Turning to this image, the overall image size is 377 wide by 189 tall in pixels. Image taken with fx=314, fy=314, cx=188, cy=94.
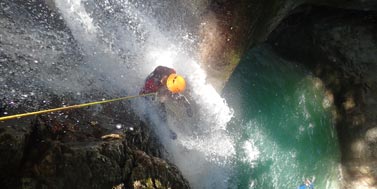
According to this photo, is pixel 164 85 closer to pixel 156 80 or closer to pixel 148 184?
pixel 156 80

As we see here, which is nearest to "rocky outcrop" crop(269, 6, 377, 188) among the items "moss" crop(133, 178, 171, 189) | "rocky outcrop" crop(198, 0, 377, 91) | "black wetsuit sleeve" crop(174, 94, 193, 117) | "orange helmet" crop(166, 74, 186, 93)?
"rocky outcrop" crop(198, 0, 377, 91)

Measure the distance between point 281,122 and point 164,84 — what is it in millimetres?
4435

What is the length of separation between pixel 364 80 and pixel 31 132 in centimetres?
924

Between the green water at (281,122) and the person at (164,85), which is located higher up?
the person at (164,85)

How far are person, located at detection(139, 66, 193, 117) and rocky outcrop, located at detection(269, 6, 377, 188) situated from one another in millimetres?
4897

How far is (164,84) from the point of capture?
23.1 ft

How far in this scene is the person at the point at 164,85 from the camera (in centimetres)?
680

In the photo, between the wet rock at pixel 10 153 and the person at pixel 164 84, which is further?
the person at pixel 164 84

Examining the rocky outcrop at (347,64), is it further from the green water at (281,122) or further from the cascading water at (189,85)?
the cascading water at (189,85)

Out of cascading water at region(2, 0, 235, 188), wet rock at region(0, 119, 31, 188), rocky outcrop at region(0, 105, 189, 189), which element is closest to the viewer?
wet rock at region(0, 119, 31, 188)

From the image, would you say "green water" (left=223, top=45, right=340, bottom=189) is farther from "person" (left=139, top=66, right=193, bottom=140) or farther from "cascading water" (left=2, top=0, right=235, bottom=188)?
"person" (left=139, top=66, right=193, bottom=140)

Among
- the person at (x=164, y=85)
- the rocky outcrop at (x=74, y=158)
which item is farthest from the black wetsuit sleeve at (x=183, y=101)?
the rocky outcrop at (x=74, y=158)

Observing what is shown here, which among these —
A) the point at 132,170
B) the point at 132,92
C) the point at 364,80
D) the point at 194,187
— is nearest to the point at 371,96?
the point at 364,80

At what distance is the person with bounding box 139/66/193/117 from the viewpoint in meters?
6.79
